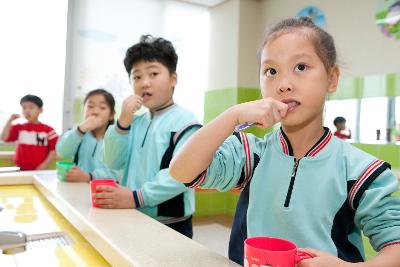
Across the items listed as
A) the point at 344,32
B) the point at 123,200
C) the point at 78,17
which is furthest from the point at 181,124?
the point at 78,17

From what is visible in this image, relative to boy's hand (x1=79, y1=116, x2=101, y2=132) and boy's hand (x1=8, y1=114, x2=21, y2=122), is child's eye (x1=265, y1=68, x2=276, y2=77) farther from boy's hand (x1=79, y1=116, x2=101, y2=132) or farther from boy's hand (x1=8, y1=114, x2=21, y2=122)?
boy's hand (x1=8, y1=114, x2=21, y2=122)

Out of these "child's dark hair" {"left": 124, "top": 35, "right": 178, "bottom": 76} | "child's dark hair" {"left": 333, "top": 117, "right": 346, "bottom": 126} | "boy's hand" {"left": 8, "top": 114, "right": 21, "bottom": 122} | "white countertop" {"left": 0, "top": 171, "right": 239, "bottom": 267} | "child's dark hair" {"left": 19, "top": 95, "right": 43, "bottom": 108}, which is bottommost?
"white countertop" {"left": 0, "top": 171, "right": 239, "bottom": 267}

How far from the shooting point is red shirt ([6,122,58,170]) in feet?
11.0

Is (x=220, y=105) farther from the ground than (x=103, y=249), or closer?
farther from the ground

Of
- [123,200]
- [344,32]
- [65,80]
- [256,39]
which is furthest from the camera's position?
[256,39]

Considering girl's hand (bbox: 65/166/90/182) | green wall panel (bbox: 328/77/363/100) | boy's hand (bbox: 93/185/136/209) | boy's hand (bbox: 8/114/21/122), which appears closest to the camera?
boy's hand (bbox: 93/185/136/209)

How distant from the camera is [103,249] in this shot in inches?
32.3

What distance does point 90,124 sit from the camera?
2.00 m

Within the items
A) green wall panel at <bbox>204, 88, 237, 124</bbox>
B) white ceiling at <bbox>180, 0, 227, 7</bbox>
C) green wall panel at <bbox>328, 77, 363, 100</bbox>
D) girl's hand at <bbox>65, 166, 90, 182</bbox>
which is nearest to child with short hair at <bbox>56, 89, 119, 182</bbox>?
girl's hand at <bbox>65, 166, 90, 182</bbox>

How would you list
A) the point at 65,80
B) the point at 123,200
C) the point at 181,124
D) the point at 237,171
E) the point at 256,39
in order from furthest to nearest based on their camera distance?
the point at 256,39 → the point at 65,80 → the point at 181,124 → the point at 123,200 → the point at 237,171

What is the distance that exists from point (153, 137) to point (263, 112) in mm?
679

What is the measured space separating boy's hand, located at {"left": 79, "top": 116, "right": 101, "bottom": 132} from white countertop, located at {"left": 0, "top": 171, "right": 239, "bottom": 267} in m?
0.74

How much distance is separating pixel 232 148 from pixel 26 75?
3419 millimetres

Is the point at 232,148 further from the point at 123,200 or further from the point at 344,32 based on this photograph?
the point at 344,32
